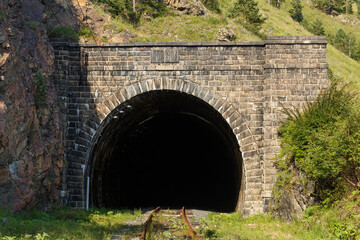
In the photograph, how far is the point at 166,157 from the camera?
27.1 metres

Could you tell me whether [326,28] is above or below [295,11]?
below

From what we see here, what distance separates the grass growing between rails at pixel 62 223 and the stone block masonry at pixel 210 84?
156 centimetres

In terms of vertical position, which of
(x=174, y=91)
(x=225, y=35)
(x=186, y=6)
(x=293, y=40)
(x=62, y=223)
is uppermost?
(x=186, y=6)

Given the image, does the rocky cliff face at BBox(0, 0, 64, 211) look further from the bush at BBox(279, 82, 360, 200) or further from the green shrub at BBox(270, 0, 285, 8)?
the green shrub at BBox(270, 0, 285, 8)

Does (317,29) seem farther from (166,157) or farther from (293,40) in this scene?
(293,40)

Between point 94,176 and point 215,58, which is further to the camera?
point 94,176

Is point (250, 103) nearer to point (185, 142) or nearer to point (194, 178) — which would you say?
point (185, 142)

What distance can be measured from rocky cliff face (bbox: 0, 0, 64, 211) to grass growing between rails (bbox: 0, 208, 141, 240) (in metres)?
0.61

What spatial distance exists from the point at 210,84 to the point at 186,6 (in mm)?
20748

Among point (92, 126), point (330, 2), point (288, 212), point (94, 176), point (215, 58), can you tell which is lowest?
point (288, 212)

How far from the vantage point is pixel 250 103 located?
1521cm

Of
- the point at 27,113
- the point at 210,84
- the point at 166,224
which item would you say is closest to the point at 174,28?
the point at 210,84

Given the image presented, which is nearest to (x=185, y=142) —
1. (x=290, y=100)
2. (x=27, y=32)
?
(x=290, y=100)

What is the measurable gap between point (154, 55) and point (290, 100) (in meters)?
5.25
